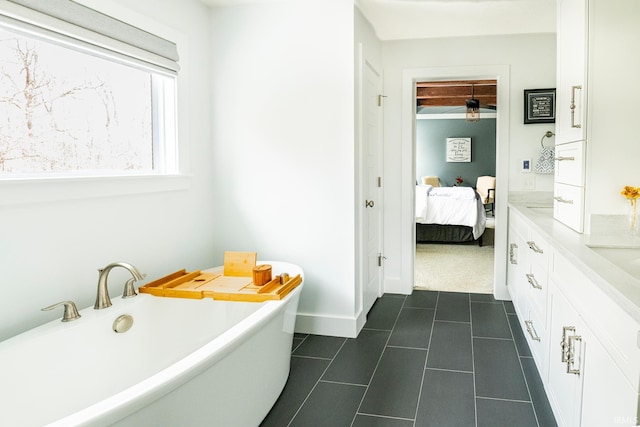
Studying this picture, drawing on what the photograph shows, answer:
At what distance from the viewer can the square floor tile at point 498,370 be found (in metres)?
2.59

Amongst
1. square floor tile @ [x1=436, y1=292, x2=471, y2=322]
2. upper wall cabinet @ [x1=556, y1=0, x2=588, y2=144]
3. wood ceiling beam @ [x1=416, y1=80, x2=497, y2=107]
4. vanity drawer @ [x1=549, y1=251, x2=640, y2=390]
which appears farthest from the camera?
wood ceiling beam @ [x1=416, y1=80, x2=497, y2=107]

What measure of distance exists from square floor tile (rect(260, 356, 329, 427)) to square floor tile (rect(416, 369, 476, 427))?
0.62 meters

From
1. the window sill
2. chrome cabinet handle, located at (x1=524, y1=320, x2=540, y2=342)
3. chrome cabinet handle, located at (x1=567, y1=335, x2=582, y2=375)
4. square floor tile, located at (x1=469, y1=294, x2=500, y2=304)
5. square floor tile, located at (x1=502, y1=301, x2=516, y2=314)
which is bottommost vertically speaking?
square floor tile, located at (x1=502, y1=301, x2=516, y2=314)

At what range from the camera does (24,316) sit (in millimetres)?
2094

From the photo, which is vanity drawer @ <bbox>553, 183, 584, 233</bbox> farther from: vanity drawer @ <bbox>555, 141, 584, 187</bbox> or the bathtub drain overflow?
the bathtub drain overflow

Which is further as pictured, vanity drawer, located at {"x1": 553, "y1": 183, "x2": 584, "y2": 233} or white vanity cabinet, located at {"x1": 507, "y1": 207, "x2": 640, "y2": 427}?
vanity drawer, located at {"x1": 553, "y1": 183, "x2": 584, "y2": 233}

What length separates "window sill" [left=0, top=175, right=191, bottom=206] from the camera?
199cm

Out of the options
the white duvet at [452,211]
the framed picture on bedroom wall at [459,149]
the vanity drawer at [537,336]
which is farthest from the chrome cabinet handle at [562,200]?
the framed picture on bedroom wall at [459,149]

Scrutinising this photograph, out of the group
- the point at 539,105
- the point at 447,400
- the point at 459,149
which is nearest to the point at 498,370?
the point at 447,400

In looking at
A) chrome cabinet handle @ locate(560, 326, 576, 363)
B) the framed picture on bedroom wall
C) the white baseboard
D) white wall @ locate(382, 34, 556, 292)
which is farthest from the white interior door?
the framed picture on bedroom wall

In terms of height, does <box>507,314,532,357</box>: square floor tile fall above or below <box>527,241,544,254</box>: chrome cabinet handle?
below

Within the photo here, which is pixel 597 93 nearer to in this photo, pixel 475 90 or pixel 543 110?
pixel 543 110

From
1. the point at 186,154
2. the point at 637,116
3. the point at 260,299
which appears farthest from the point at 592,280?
the point at 186,154

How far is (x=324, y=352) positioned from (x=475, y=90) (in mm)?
5731
